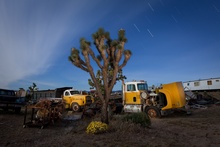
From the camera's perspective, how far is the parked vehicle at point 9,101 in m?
13.0

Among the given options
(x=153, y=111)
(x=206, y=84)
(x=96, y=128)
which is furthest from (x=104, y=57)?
(x=206, y=84)

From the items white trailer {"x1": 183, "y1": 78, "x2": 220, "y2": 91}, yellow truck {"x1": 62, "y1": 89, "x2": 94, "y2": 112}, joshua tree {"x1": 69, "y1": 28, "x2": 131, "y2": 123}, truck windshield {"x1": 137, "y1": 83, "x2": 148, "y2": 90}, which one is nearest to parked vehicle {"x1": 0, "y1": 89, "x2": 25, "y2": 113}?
yellow truck {"x1": 62, "y1": 89, "x2": 94, "y2": 112}

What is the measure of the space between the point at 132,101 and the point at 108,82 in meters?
5.09

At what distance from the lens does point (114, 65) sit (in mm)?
9219

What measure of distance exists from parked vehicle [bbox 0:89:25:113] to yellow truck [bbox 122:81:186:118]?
8.83 meters

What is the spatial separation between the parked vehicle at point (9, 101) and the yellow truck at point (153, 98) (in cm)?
883

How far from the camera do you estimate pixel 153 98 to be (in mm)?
13047

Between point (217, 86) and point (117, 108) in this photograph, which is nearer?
point (117, 108)

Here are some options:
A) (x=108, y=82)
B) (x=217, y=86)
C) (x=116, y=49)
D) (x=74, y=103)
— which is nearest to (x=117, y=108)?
(x=74, y=103)

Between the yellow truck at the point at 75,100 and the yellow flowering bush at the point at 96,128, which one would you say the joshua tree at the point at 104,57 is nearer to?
the yellow flowering bush at the point at 96,128

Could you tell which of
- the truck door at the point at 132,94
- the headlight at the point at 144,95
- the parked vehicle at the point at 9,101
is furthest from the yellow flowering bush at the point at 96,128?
the parked vehicle at the point at 9,101

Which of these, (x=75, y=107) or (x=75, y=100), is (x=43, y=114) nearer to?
(x=75, y=107)

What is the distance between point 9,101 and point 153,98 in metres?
11.6

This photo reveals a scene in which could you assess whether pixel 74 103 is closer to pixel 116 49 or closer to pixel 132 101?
pixel 132 101
